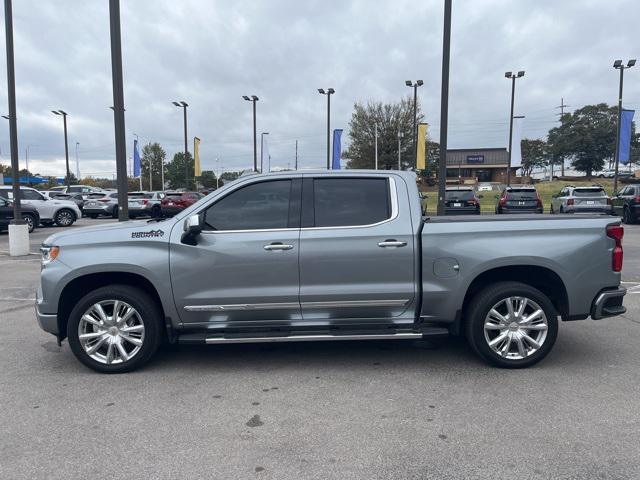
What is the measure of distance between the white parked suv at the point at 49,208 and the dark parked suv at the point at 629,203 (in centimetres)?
2225

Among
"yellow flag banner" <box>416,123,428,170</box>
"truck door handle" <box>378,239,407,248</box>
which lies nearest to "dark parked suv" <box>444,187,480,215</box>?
"yellow flag banner" <box>416,123,428,170</box>

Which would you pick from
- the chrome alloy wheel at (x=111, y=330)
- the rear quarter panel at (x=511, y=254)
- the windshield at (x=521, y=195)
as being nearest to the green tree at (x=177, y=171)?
the windshield at (x=521, y=195)

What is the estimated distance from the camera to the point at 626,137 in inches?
1208

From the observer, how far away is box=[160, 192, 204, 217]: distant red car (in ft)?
84.3

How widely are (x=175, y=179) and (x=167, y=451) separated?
92992mm

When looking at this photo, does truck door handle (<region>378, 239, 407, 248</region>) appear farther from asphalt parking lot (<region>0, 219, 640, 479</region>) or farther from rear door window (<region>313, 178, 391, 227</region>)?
asphalt parking lot (<region>0, 219, 640, 479</region>)

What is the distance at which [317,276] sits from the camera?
470 cm

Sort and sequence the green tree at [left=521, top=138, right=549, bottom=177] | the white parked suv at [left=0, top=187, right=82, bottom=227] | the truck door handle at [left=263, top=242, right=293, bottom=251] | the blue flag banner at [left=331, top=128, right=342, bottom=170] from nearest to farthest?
the truck door handle at [left=263, top=242, right=293, bottom=251], the white parked suv at [left=0, top=187, right=82, bottom=227], the blue flag banner at [left=331, top=128, right=342, bottom=170], the green tree at [left=521, top=138, right=549, bottom=177]

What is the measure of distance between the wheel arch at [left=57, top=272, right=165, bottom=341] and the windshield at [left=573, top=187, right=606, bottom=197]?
1994 centimetres

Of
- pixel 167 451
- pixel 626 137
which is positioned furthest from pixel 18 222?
pixel 626 137

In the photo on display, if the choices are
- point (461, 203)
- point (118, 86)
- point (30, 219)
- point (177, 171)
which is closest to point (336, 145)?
point (461, 203)

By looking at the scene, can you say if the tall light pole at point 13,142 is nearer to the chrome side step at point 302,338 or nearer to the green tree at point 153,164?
the chrome side step at point 302,338

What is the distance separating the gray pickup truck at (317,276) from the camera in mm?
4688

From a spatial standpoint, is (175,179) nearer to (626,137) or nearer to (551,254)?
(626,137)
